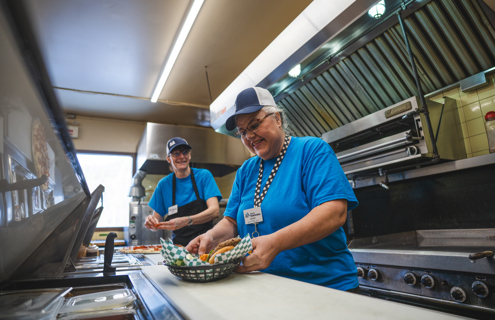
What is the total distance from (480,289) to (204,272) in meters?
1.50

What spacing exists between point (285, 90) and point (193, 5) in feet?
4.11

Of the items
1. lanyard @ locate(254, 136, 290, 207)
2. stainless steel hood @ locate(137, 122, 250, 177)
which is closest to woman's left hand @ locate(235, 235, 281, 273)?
lanyard @ locate(254, 136, 290, 207)

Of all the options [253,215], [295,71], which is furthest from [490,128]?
[253,215]

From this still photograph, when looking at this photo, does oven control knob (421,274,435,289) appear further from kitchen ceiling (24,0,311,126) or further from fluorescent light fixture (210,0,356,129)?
kitchen ceiling (24,0,311,126)

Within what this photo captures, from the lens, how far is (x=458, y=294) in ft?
5.41

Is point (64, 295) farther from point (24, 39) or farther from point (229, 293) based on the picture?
point (24, 39)

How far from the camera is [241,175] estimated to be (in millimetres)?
1597

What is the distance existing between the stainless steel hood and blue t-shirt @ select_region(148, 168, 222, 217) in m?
2.25

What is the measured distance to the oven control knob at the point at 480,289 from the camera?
60.5 inches

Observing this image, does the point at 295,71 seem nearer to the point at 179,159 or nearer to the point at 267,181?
the point at 179,159

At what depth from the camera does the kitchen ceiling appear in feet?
10.5

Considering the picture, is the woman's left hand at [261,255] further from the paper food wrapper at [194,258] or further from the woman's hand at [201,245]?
the woman's hand at [201,245]

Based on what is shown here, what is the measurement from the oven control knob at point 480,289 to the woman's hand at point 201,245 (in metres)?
1.38

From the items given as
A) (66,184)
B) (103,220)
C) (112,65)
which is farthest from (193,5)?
(103,220)
